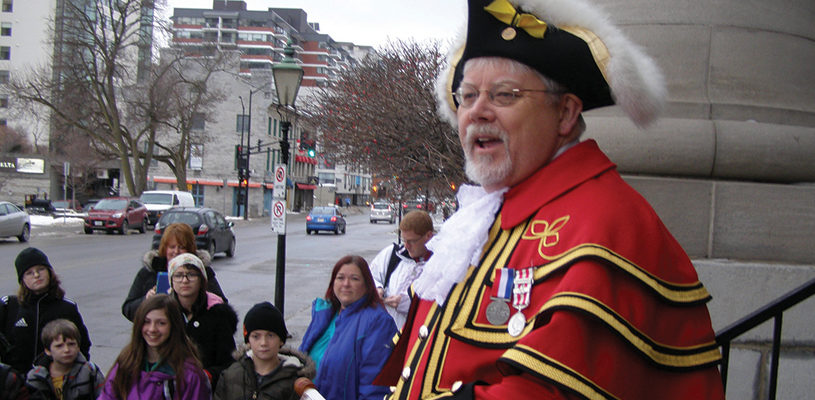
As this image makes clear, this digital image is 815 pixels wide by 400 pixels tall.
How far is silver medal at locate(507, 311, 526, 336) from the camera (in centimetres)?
162

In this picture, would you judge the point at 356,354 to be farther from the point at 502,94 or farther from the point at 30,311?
the point at 502,94

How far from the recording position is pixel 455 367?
176 cm

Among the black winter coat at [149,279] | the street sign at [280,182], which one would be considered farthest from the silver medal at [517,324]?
the street sign at [280,182]

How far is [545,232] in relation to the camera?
1.71 meters

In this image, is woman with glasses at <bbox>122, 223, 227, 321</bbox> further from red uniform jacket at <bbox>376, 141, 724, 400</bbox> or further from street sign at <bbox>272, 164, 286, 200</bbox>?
street sign at <bbox>272, 164, 286, 200</bbox>

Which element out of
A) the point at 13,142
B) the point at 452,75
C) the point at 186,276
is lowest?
the point at 186,276

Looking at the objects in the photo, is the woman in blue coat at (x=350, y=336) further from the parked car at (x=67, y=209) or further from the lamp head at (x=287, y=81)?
the parked car at (x=67, y=209)

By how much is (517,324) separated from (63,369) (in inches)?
149

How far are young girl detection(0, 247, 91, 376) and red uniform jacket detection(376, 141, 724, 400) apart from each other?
3.87 meters

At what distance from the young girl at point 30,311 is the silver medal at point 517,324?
4.04m

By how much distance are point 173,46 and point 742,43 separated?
139ft

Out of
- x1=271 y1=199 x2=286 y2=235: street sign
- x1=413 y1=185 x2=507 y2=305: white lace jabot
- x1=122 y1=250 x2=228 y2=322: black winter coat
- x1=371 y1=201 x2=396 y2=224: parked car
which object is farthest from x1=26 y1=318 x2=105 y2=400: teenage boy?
x1=371 y1=201 x2=396 y2=224: parked car

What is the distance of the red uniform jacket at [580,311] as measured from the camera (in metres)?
1.49

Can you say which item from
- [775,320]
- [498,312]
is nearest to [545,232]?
[498,312]
